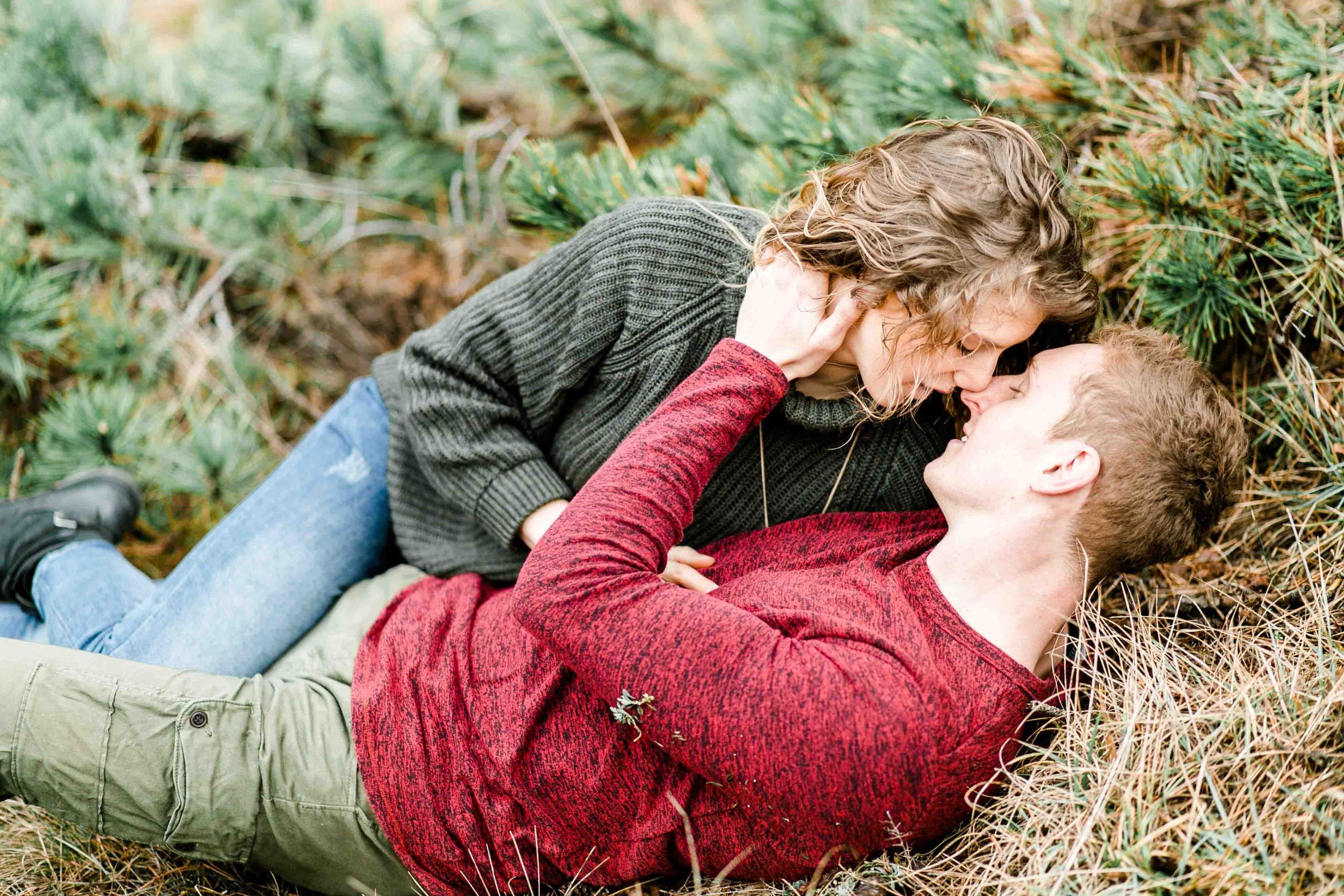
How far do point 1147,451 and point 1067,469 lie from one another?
139mm

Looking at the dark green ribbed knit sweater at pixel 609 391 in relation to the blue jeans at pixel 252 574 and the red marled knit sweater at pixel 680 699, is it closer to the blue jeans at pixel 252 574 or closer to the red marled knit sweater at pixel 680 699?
the red marled knit sweater at pixel 680 699

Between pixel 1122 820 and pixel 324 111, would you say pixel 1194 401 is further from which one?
pixel 324 111

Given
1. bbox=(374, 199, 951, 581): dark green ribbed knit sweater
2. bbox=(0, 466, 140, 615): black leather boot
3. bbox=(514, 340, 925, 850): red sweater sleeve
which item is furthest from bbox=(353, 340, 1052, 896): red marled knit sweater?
bbox=(0, 466, 140, 615): black leather boot

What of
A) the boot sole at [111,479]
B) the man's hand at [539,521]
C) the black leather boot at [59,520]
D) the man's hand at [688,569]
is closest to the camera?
the man's hand at [688,569]

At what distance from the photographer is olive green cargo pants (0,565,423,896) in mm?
1522

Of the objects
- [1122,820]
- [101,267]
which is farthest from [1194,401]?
[101,267]

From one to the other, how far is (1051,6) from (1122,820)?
1.77m

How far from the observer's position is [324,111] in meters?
2.82

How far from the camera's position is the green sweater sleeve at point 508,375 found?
5.54 feet

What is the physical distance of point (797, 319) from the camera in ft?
5.05

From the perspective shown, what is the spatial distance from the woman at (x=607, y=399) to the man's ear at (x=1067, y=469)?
174mm

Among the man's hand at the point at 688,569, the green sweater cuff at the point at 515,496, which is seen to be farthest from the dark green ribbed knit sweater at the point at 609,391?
the man's hand at the point at 688,569

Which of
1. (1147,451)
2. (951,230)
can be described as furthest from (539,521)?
(1147,451)

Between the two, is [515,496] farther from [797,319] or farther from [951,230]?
[951,230]
